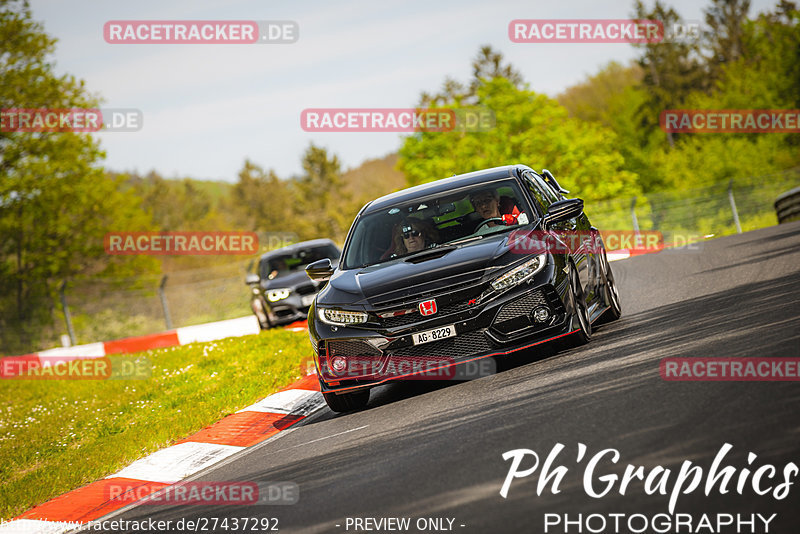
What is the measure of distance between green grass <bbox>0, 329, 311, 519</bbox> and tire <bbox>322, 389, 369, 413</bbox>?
1.63m

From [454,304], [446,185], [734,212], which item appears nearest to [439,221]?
[446,185]

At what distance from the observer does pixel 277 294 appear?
17641mm

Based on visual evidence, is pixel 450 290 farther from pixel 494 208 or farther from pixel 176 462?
pixel 176 462

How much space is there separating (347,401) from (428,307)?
131 centimetres

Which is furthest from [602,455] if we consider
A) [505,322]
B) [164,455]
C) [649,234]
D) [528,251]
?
[649,234]

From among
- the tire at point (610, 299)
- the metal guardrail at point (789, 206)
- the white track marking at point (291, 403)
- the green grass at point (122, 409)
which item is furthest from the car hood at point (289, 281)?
the metal guardrail at point (789, 206)

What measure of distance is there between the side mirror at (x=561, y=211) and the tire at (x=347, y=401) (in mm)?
2229

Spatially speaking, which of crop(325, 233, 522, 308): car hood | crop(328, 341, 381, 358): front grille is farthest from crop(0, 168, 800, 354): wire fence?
crop(328, 341, 381, 358): front grille

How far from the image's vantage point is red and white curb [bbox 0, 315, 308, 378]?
1909 centimetres

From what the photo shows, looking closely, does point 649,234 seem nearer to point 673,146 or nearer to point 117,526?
point 117,526

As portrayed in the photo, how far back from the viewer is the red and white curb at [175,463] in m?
6.56

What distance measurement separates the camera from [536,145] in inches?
2285

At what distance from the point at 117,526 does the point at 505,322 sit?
3239 mm

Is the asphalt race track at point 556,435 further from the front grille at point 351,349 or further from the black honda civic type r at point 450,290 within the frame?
the front grille at point 351,349
